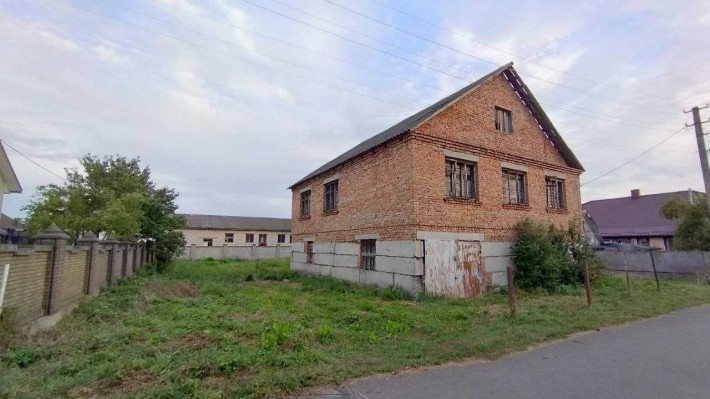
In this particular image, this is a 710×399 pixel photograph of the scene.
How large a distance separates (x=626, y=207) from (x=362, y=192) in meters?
30.1

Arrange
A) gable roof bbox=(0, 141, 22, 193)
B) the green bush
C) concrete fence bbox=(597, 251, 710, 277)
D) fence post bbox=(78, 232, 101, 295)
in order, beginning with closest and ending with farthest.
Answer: fence post bbox=(78, 232, 101, 295), the green bush, gable roof bbox=(0, 141, 22, 193), concrete fence bbox=(597, 251, 710, 277)

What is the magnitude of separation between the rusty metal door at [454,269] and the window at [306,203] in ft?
32.4

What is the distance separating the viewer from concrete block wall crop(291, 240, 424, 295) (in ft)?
40.8

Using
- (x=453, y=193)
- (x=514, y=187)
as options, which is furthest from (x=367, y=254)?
(x=514, y=187)

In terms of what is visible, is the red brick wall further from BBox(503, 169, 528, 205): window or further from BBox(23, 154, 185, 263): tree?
BBox(23, 154, 185, 263): tree

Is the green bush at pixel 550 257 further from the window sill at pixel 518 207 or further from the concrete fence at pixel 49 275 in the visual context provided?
the concrete fence at pixel 49 275

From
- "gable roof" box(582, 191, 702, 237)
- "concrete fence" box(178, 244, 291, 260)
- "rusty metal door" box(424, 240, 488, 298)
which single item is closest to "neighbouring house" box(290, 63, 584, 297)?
"rusty metal door" box(424, 240, 488, 298)

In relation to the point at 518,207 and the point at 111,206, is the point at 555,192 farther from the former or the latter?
the point at 111,206

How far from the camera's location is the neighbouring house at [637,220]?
2880 cm

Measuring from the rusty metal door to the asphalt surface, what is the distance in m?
5.33

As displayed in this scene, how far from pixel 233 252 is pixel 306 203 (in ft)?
64.3

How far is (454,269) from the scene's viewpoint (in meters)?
13.1

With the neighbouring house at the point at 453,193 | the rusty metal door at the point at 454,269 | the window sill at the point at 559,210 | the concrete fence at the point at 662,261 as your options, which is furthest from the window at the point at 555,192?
the rusty metal door at the point at 454,269

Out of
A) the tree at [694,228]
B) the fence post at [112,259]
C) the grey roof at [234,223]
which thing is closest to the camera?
the fence post at [112,259]
